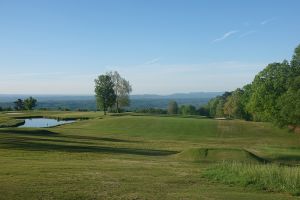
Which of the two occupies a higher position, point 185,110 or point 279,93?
point 279,93

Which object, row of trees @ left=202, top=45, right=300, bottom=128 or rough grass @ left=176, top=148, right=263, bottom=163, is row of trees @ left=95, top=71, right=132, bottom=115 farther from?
rough grass @ left=176, top=148, right=263, bottom=163

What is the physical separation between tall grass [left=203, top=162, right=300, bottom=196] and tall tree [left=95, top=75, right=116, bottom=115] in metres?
89.1

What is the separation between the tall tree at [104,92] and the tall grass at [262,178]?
3508 inches

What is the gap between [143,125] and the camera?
77.2 m

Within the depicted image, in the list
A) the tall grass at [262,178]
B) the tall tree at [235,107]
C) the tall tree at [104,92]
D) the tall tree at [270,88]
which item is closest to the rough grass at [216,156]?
the tall grass at [262,178]

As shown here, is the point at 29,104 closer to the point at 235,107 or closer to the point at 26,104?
the point at 26,104

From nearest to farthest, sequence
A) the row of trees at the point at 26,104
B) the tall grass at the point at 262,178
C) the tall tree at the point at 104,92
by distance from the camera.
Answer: the tall grass at the point at 262,178
the tall tree at the point at 104,92
the row of trees at the point at 26,104

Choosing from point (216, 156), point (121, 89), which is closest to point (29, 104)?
point (121, 89)

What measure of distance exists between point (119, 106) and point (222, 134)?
200ft

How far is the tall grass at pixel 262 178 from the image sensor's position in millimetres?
19125

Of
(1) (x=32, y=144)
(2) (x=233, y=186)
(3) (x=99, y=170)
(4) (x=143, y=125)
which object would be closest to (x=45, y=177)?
(3) (x=99, y=170)

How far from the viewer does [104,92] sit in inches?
4409

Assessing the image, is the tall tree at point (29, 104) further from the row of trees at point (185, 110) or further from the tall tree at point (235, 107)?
the tall tree at point (235, 107)

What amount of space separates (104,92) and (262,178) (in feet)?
305
